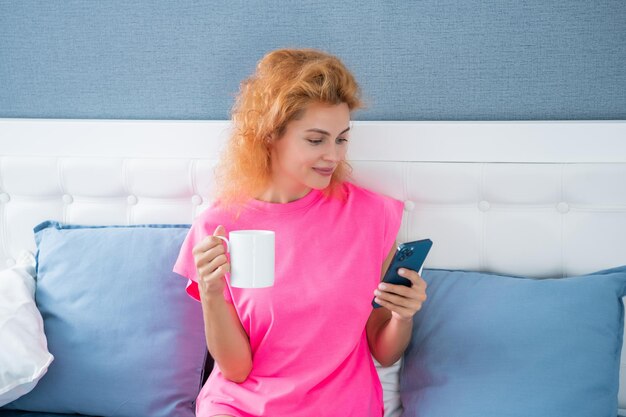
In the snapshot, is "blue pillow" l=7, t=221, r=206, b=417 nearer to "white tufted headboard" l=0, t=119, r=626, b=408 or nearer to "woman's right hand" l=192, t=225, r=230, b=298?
"white tufted headboard" l=0, t=119, r=626, b=408

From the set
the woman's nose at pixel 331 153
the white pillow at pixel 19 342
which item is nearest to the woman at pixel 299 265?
the woman's nose at pixel 331 153

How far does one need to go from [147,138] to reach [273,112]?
22.6 inches

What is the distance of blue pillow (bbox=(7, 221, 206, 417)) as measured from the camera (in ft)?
5.33

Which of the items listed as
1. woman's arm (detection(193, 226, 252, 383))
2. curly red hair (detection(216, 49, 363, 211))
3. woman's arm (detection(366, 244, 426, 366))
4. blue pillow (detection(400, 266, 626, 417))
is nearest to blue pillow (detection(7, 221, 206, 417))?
woman's arm (detection(193, 226, 252, 383))

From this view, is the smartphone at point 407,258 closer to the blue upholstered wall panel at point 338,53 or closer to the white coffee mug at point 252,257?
the white coffee mug at point 252,257

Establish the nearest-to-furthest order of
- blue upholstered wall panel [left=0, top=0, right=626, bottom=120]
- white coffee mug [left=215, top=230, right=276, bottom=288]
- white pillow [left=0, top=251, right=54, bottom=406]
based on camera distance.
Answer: white coffee mug [left=215, top=230, right=276, bottom=288], white pillow [left=0, top=251, right=54, bottom=406], blue upholstered wall panel [left=0, top=0, right=626, bottom=120]

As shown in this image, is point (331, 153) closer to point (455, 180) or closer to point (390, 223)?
point (390, 223)

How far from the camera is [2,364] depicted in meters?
1.54

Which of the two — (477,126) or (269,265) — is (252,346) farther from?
(477,126)

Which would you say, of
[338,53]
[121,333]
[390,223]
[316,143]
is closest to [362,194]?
[390,223]

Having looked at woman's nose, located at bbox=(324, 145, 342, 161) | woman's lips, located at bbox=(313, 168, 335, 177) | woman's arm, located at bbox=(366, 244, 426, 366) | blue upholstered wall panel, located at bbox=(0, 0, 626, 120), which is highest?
blue upholstered wall panel, located at bbox=(0, 0, 626, 120)

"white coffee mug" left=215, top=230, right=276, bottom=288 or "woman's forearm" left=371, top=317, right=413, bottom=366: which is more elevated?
"white coffee mug" left=215, top=230, right=276, bottom=288

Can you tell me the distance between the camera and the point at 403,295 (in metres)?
1.34

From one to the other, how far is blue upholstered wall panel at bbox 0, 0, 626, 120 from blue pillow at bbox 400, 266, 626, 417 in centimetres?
47
